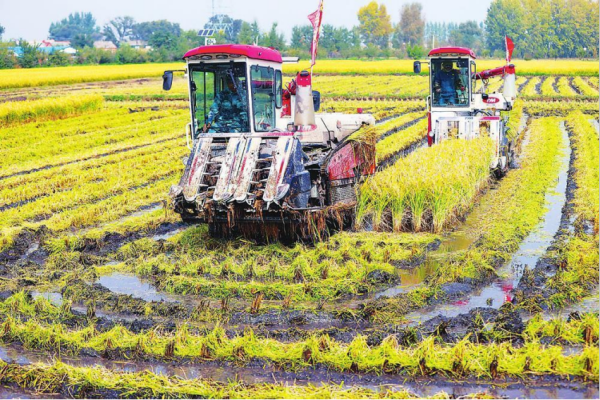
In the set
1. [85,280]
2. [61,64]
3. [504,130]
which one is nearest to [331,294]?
[85,280]

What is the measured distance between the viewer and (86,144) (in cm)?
2202

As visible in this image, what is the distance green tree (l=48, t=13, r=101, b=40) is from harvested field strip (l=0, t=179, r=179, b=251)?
11237cm

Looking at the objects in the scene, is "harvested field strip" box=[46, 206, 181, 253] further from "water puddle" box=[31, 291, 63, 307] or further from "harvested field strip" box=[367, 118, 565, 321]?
"harvested field strip" box=[367, 118, 565, 321]

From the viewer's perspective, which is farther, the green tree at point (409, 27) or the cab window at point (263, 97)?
the green tree at point (409, 27)

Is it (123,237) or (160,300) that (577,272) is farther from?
(123,237)

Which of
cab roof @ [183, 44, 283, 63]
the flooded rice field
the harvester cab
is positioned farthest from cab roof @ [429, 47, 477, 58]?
cab roof @ [183, 44, 283, 63]

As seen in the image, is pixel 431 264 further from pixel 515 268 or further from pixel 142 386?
pixel 142 386

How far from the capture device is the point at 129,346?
22.6ft

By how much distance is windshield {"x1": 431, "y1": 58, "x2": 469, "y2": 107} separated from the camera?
1742 cm

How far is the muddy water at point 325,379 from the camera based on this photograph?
582cm

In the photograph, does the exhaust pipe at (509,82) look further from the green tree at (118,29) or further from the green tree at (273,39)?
the green tree at (118,29)

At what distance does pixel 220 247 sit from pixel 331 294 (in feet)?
8.38

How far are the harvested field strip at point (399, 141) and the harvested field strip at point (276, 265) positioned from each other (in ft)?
25.1

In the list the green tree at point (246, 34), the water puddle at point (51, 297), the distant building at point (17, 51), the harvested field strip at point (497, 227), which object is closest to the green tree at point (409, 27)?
the green tree at point (246, 34)
